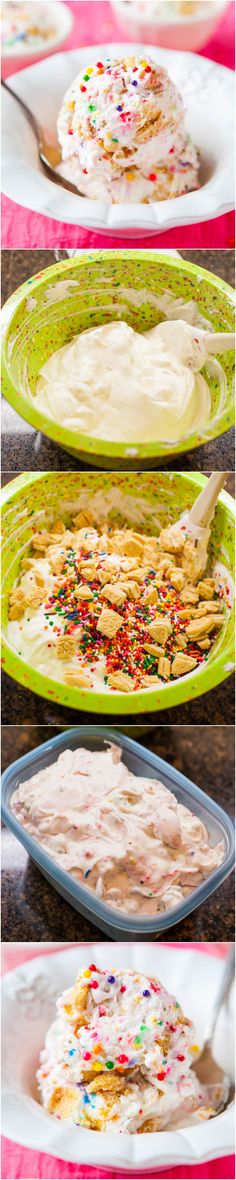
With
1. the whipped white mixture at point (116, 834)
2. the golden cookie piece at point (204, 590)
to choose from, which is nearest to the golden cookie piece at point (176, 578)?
the golden cookie piece at point (204, 590)

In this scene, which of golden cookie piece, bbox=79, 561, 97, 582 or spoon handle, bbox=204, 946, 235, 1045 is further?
spoon handle, bbox=204, 946, 235, 1045

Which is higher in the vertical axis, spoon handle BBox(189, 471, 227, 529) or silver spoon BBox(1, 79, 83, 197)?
silver spoon BBox(1, 79, 83, 197)

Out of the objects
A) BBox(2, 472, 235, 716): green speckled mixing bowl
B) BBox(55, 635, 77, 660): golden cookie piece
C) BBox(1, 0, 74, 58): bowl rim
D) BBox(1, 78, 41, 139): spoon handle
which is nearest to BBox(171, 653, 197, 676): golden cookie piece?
BBox(2, 472, 235, 716): green speckled mixing bowl

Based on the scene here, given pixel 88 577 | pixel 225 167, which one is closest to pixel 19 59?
pixel 225 167

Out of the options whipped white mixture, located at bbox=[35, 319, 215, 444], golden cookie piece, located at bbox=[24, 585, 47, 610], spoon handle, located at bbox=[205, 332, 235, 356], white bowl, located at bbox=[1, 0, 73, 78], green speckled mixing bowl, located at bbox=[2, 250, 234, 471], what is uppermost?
white bowl, located at bbox=[1, 0, 73, 78]

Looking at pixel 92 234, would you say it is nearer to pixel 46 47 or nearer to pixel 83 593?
pixel 46 47

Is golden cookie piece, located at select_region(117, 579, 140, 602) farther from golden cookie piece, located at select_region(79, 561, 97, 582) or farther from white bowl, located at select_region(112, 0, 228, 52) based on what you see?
white bowl, located at select_region(112, 0, 228, 52)

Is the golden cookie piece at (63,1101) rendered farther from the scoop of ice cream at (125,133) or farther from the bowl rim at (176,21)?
the bowl rim at (176,21)

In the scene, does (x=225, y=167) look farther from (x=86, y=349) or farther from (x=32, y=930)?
(x=32, y=930)
